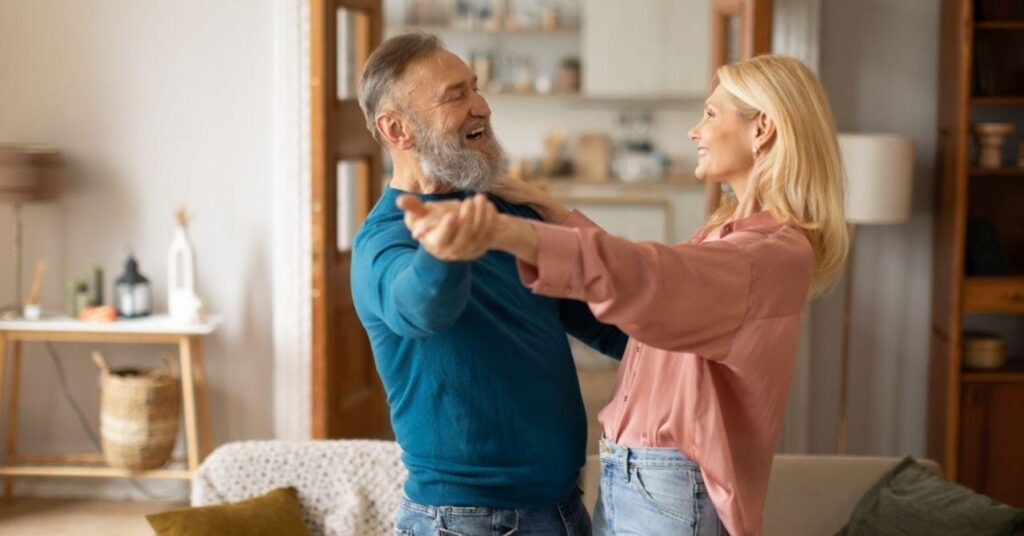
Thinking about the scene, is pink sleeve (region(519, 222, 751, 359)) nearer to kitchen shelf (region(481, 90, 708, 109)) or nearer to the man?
the man

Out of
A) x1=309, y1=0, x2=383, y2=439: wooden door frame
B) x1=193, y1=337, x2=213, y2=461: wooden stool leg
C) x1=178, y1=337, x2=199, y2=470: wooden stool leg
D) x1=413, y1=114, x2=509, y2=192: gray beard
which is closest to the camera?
x1=413, y1=114, x2=509, y2=192: gray beard

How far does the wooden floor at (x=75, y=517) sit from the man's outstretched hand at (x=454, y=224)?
165 inches

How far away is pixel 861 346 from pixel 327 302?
8.30ft

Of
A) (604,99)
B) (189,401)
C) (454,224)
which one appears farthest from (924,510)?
(604,99)

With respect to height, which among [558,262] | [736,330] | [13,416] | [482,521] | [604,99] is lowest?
[13,416]

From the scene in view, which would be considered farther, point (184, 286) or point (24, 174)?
point (184, 286)

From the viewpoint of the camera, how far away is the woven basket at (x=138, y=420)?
554 centimetres

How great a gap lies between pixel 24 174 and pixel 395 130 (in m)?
3.75

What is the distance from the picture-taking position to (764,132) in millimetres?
2031

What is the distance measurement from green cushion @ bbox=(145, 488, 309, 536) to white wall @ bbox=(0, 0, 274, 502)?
93.5 inches

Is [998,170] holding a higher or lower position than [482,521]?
higher

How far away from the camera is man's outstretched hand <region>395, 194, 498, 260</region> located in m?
1.56

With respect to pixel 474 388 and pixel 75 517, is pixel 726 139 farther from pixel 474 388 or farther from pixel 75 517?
pixel 75 517

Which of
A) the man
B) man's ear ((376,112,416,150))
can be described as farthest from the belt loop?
man's ear ((376,112,416,150))
